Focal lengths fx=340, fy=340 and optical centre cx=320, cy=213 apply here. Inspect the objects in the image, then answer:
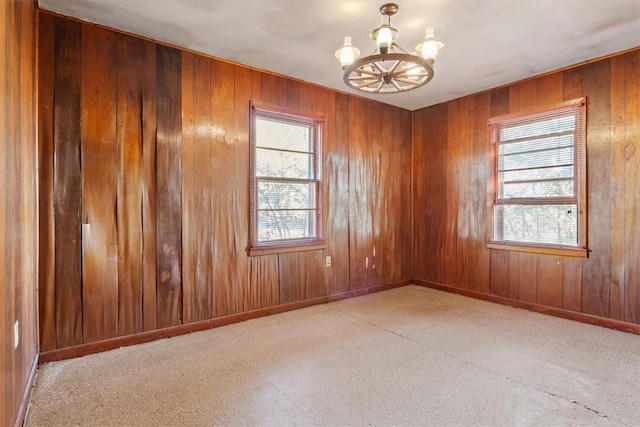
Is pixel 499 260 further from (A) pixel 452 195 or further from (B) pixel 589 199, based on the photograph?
(B) pixel 589 199

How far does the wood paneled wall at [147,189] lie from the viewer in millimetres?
2570

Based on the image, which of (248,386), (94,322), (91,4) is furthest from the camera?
(94,322)

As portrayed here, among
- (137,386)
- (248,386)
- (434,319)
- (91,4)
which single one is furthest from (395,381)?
(91,4)

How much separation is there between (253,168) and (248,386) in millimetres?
2089

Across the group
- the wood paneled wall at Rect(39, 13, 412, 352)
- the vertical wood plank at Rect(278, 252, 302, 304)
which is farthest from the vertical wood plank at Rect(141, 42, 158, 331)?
the vertical wood plank at Rect(278, 252, 302, 304)

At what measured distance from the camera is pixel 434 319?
3498 millimetres

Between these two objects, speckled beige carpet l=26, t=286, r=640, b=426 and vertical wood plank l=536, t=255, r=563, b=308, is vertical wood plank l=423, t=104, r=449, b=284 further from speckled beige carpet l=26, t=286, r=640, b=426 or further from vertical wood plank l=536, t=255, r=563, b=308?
speckled beige carpet l=26, t=286, r=640, b=426

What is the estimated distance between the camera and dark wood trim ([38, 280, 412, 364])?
2572mm

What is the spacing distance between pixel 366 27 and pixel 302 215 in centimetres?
206

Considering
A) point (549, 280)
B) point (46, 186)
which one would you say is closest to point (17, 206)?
point (46, 186)

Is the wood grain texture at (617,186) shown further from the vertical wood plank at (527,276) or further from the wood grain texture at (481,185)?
the wood grain texture at (481,185)

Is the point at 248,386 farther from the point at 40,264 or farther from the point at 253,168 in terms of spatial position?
the point at 253,168

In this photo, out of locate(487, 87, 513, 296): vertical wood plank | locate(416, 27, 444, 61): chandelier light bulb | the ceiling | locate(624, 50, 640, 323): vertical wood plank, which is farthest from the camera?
locate(487, 87, 513, 296): vertical wood plank

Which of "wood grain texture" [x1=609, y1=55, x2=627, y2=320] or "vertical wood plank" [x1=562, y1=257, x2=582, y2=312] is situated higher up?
"wood grain texture" [x1=609, y1=55, x2=627, y2=320]
